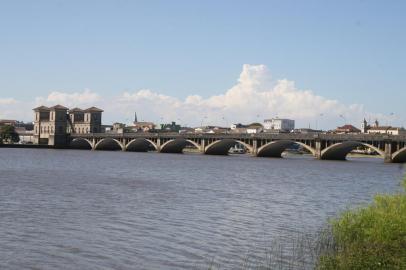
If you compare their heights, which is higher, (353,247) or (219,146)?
(219,146)

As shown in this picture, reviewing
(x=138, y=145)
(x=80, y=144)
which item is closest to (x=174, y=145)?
(x=138, y=145)

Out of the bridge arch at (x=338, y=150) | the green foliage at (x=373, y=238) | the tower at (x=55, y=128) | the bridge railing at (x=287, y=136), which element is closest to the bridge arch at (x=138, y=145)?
the bridge railing at (x=287, y=136)

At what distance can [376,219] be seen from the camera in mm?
21656

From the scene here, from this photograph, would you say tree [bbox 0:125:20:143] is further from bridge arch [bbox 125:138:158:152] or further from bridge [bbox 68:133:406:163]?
bridge arch [bbox 125:138:158:152]

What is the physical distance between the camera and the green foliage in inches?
744

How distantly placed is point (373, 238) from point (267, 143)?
332ft

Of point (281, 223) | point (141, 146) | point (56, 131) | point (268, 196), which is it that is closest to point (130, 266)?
point (281, 223)

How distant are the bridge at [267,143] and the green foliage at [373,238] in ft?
255

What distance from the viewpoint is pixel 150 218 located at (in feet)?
113

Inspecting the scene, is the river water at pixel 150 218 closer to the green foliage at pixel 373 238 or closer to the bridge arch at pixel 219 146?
the green foliage at pixel 373 238

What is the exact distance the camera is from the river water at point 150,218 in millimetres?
24406

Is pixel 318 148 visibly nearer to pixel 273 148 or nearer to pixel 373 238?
pixel 273 148

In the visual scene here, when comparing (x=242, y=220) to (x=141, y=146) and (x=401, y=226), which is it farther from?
→ (x=141, y=146)

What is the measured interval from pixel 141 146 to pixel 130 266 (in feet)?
473
